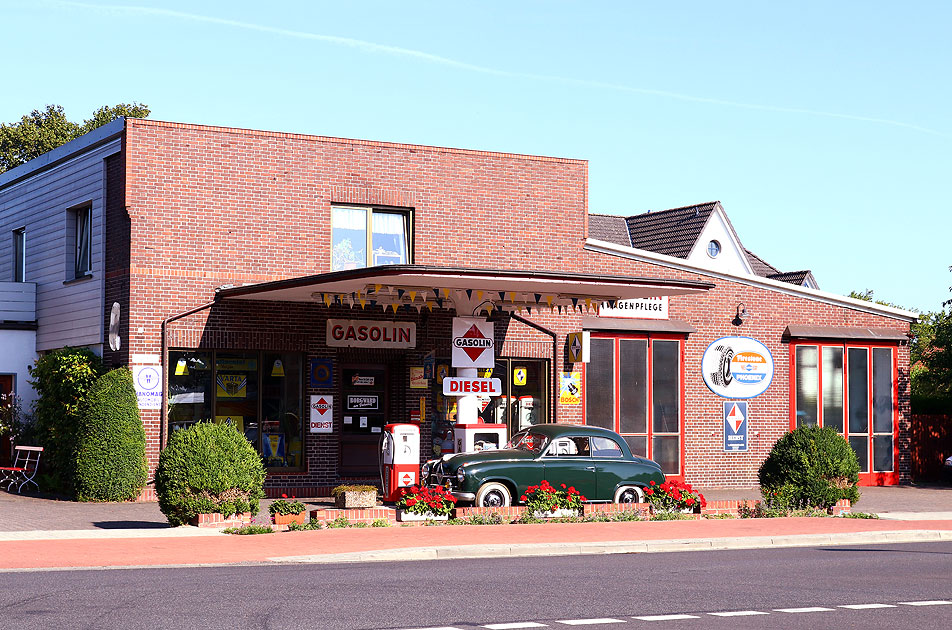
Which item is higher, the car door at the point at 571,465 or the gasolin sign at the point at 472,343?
the gasolin sign at the point at 472,343

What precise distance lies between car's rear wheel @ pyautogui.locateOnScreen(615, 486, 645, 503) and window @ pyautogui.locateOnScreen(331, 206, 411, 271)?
7002mm

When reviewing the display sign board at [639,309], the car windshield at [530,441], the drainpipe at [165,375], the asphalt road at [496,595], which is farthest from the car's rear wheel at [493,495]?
the display sign board at [639,309]

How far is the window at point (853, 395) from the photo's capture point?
30016 mm

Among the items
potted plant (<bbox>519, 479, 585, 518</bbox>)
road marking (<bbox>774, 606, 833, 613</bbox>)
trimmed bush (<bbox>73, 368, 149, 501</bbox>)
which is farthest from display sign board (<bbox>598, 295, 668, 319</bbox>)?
road marking (<bbox>774, 606, 833, 613</bbox>)

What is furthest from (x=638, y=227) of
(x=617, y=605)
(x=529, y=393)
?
(x=617, y=605)

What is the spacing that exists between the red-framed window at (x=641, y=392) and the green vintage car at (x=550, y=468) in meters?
6.06

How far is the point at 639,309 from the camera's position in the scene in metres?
28.3

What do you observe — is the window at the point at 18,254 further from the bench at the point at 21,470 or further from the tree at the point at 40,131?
the tree at the point at 40,131

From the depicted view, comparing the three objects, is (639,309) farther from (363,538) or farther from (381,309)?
(363,538)

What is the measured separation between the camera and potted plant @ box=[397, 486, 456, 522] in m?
19.5

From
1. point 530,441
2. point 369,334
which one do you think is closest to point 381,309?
point 369,334

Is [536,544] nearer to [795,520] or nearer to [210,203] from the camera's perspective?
[795,520]

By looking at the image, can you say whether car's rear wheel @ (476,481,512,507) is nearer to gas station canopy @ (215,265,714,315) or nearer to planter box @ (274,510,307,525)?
planter box @ (274,510,307,525)

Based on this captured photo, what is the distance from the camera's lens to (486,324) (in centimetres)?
2347
